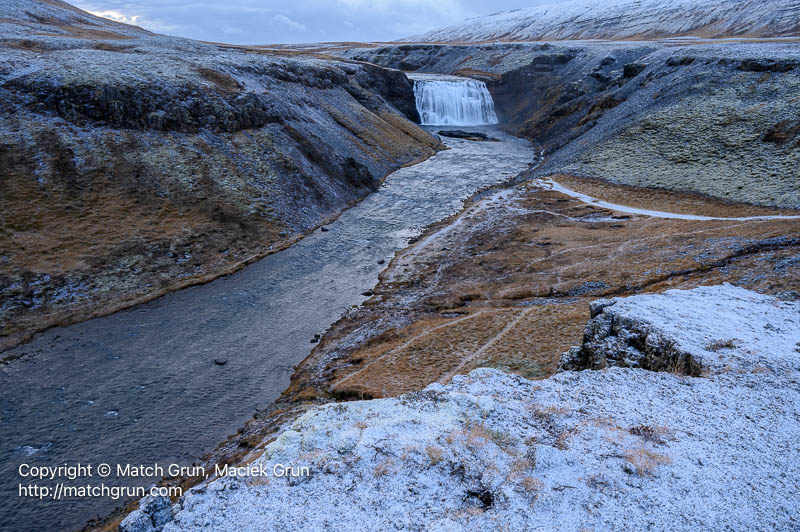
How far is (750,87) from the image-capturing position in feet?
133

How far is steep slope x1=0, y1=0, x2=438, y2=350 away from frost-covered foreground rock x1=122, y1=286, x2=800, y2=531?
1675 centimetres

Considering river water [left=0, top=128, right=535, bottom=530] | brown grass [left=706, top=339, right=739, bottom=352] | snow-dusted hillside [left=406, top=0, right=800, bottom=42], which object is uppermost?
snow-dusted hillside [left=406, top=0, right=800, bottom=42]

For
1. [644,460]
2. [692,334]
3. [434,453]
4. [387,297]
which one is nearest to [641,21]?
[387,297]

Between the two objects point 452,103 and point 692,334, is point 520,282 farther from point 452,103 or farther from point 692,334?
point 452,103

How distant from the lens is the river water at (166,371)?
1280cm

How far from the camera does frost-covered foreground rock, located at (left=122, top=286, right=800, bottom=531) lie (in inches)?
260

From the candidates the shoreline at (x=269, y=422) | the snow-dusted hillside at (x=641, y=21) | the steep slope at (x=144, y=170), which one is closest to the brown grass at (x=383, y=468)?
the shoreline at (x=269, y=422)

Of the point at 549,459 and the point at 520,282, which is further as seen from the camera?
the point at 520,282

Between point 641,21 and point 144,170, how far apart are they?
147m

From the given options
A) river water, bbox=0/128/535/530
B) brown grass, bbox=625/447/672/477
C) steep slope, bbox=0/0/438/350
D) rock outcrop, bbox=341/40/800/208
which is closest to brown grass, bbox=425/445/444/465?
brown grass, bbox=625/447/672/477

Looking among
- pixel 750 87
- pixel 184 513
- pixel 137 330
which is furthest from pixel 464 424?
pixel 750 87

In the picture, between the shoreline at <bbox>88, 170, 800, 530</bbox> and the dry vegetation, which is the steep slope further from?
the shoreline at <bbox>88, 170, 800, 530</bbox>

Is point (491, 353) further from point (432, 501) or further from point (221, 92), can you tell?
point (221, 92)

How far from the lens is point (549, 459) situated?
7.59 meters
